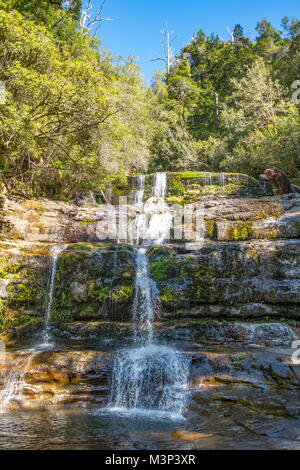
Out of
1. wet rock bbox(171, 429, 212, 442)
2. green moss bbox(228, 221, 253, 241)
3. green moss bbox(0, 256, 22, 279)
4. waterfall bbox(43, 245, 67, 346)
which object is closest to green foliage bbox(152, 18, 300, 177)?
green moss bbox(228, 221, 253, 241)

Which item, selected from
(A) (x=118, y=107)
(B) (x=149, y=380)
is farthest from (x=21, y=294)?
(A) (x=118, y=107)

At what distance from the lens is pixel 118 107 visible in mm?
13039

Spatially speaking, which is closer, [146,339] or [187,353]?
[187,353]

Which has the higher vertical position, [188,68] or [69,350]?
[188,68]

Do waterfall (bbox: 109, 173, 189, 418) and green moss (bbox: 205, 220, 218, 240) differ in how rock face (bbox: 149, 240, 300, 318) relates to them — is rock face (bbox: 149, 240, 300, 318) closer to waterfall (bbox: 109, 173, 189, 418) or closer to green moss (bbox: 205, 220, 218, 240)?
waterfall (bbox: 109, 173, 189, 418)

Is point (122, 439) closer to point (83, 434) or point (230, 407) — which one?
point (83, 434)

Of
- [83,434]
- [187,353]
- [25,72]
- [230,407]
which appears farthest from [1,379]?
[25,72]

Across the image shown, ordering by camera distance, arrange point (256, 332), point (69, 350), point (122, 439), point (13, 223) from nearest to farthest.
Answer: point (122, 439)
point (69, 350)
point (256, 332)
point (13, 223)

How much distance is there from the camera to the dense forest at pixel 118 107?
9375 millimetres

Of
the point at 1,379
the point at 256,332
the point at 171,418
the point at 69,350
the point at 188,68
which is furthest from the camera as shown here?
the point at 188,68

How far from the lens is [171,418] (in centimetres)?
461

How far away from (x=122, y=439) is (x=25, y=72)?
9.15 meters

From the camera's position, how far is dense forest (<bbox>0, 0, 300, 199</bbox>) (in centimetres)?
938

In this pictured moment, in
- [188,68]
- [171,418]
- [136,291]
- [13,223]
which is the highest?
[188,68]
